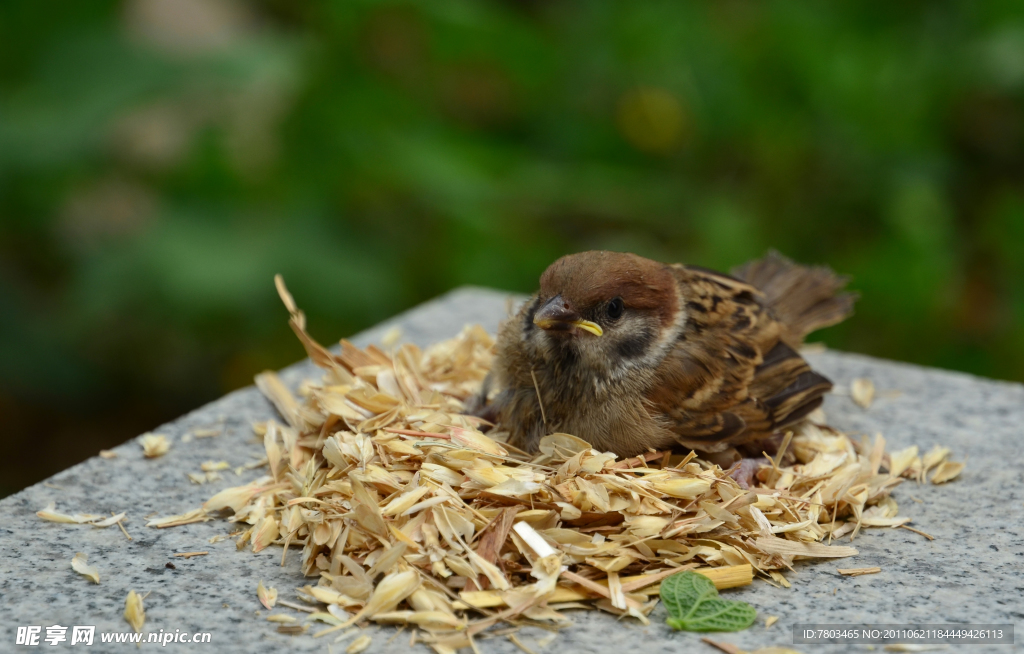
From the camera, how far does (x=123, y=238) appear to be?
4.77 metres

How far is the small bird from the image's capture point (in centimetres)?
262

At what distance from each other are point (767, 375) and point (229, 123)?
351cm

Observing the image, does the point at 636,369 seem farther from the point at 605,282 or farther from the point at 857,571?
the point at 857,571

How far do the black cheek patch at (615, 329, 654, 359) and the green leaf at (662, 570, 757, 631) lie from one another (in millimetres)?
669

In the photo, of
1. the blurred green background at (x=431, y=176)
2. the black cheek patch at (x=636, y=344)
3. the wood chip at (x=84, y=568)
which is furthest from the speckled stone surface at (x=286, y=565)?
the blurred green background at (x=431, y=176)

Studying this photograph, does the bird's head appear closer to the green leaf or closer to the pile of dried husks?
the pile of dried husks

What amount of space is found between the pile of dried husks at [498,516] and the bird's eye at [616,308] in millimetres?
358

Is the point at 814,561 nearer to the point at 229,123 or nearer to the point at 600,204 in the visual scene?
the point at 600,204

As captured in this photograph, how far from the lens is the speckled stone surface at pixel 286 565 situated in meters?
2.10

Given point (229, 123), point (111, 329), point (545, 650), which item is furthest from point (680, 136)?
point (545, 650)

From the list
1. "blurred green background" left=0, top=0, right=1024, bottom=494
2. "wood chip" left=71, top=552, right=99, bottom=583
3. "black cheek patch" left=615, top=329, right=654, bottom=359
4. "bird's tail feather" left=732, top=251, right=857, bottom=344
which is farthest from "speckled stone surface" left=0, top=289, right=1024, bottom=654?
"blurred green background" left=0, top=0, right=1024, bottom=494

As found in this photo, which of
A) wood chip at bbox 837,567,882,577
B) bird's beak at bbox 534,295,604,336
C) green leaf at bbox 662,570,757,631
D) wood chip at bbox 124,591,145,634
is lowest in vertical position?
wood chip at bbox 124,591,145,634

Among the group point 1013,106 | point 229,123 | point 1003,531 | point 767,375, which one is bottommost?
point 1003,531

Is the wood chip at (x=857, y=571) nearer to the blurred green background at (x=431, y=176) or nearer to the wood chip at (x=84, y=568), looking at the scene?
the wood chip at (x=84, y=568)
